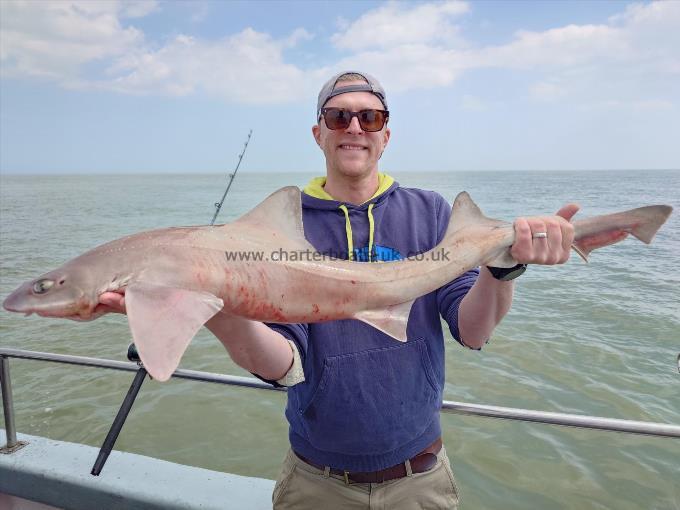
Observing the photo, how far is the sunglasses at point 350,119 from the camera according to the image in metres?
2.60

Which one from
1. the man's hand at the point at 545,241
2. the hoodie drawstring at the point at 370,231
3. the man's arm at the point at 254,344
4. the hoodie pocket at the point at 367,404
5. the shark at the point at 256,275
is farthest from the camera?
the hoodie drawstring at the point at 370,231

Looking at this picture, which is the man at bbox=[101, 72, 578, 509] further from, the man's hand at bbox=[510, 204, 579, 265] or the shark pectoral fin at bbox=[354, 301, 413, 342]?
the shark pectoral fin at bbox=[354, 301, 413, 342]

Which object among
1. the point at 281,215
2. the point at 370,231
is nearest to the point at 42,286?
the point at 281,215

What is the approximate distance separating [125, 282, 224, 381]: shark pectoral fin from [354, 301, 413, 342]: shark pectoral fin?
0.72 m

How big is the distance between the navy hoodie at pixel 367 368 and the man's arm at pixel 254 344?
0.52 ft

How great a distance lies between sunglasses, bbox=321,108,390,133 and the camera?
2.60 meters

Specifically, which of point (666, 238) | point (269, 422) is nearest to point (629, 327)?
point (269, 422)

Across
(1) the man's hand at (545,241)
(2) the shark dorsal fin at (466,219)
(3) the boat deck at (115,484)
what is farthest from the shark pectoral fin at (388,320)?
(3) the boat deck at (115,484)

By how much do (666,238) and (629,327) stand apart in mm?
13849

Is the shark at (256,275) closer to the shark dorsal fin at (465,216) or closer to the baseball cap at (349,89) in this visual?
the shark dorsal fin at (465,216)

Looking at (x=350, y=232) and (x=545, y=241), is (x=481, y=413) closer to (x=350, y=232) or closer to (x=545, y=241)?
(x=545, y=241)

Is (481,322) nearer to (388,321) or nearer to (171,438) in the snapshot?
(388,321)

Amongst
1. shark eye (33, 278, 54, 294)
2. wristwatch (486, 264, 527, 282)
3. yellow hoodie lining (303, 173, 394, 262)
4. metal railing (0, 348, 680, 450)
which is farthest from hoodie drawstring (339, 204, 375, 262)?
shark eye (33, 278, 54, 294)

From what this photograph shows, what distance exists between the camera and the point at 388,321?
224cm
